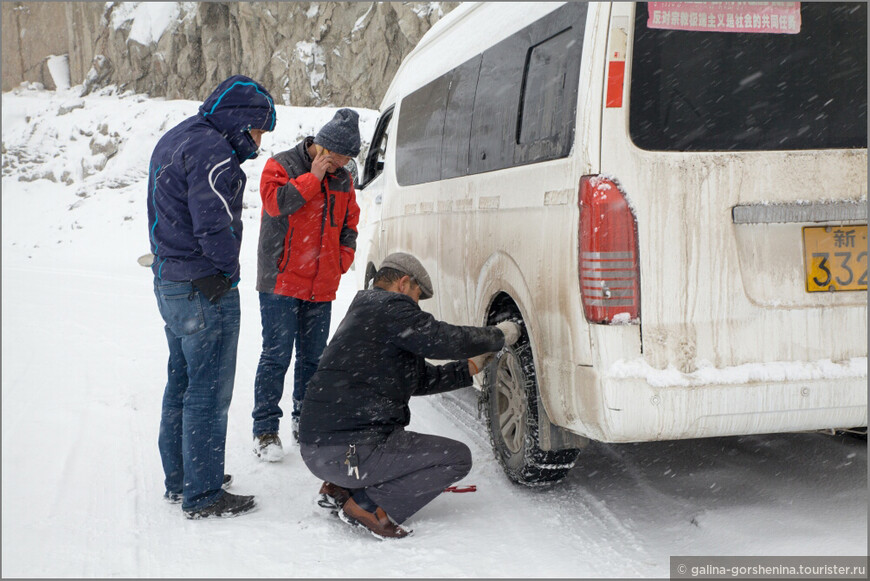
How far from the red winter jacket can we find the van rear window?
207 cm

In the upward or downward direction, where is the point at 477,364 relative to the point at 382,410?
upward

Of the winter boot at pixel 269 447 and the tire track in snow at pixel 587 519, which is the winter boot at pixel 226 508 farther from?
the tire track in snow at pixel 587 519

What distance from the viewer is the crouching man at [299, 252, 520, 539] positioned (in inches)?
130

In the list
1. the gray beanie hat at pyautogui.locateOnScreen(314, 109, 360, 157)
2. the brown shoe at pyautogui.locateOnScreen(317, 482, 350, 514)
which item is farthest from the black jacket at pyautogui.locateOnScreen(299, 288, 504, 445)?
the gray beanie hat at pyautogui.locateOnScreen(314, 109, 360, 157)

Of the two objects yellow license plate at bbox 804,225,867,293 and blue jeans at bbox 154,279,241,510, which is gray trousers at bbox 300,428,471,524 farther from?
yellow license plate at bbox 804,225,867,293

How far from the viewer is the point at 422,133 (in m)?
4.81

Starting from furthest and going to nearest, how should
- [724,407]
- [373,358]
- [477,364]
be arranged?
1. [477,364]
2. [373,358]
3. [724,407]

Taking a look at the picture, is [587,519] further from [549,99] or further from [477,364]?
[549,99]

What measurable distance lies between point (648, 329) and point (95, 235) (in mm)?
22233

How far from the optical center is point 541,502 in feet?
11.5

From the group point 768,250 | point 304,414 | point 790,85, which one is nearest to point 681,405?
point 768,250

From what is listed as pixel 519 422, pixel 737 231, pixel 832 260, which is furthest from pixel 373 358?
pixel 832 260

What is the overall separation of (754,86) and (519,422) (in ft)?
5.64

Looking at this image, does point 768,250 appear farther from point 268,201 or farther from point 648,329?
point 268,201
